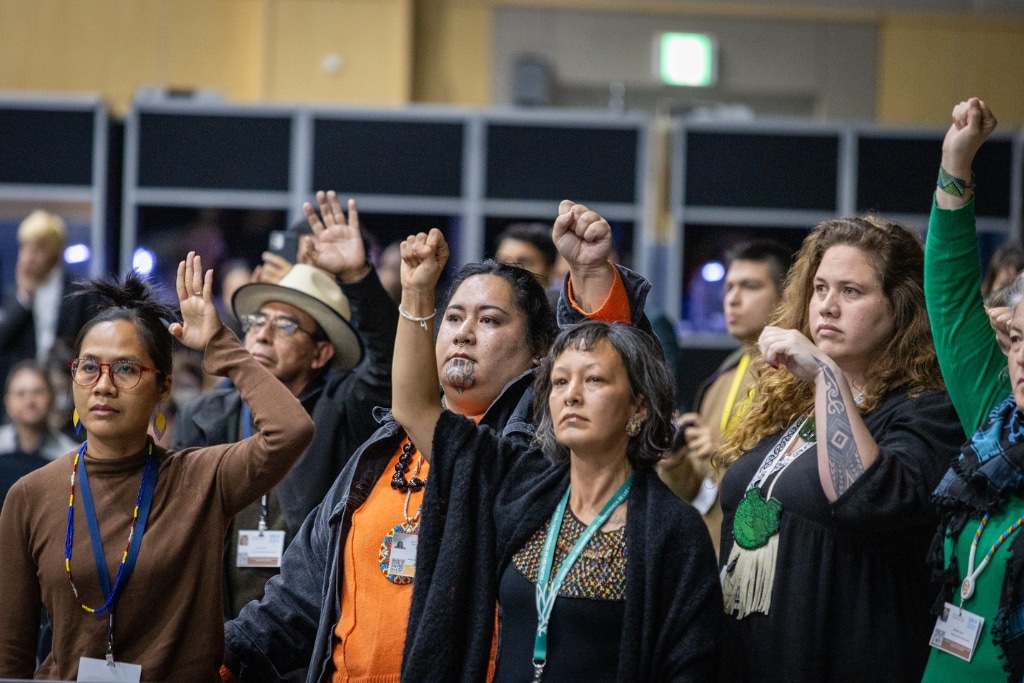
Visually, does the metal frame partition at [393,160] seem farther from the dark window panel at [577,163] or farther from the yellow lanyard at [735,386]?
the yellow lanyard at [735,386]

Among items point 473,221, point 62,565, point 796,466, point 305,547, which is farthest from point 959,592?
point 473,221

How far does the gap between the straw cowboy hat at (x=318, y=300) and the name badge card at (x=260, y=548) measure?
558 mm

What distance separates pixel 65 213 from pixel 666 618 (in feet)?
18.1

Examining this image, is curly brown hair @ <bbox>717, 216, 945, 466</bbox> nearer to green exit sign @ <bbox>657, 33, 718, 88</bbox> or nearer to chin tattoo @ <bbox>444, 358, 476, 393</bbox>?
chin tattoo @ <bbox>444, 358, 476, 393</bbox>

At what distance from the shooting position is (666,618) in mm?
1890

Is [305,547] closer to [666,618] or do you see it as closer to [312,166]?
[666,618]

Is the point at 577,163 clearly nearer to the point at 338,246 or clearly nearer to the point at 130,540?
the point at 338,246

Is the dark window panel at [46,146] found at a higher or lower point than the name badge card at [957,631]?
higher

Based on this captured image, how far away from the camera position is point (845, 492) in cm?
210

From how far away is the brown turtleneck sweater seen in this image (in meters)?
2.22

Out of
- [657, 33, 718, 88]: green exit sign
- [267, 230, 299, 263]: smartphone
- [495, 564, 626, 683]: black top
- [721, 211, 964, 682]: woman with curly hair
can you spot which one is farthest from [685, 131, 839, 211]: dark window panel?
[495, 564, 626, 683]: black top

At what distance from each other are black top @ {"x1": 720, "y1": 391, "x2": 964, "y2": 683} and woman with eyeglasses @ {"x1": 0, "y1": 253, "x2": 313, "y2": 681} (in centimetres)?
91

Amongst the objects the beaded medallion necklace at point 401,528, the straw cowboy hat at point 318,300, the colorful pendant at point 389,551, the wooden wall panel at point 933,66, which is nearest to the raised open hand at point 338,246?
the straw cowboy hat at point 318,300

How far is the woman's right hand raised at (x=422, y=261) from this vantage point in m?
2.10
